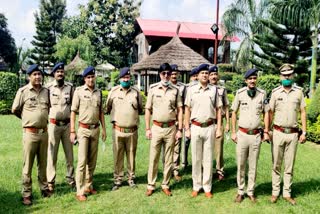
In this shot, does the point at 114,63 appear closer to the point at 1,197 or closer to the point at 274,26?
the point at 274,26

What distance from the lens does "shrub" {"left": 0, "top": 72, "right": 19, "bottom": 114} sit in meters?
15.6

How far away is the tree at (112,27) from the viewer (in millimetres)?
34125

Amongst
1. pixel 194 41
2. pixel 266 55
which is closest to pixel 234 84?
pixel 266 55

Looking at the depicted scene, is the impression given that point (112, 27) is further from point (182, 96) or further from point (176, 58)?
point (182, 96)

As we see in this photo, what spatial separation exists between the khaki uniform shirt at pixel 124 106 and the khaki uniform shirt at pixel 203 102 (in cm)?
85

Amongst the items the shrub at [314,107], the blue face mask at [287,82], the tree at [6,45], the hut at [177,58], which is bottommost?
the shrub at [314,107]

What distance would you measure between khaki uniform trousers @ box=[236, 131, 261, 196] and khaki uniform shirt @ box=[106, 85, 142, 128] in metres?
1.60

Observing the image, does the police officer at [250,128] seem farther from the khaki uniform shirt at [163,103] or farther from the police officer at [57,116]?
the police officer at [57,116]

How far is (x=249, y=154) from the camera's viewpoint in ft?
16.4

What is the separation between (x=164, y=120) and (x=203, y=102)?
64 cm

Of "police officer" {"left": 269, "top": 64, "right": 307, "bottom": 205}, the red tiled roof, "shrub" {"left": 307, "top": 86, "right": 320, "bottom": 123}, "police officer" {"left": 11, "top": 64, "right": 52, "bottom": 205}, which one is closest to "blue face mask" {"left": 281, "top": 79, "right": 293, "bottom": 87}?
"police officer" {"left": 269, "top": 64, "right": 307, "bottom": 205}

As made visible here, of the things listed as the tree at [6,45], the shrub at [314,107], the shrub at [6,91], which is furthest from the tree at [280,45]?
the tree at [6,45]

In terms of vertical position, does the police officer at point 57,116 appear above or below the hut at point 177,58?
below

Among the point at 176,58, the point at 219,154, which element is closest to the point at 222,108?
the point at 219,154
